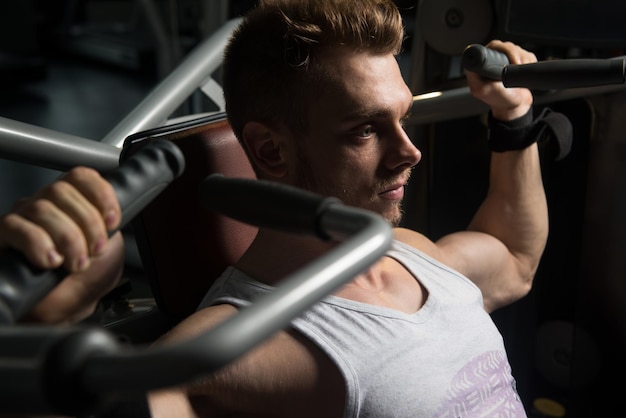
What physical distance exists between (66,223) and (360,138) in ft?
1.95

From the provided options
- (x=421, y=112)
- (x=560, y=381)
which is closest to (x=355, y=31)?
(x=421, y=112)

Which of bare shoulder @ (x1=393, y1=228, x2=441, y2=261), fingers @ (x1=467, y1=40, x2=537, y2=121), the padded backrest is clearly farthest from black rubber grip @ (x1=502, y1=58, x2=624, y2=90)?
the padded backrest

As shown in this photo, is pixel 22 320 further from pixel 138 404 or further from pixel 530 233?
pixel 530 233

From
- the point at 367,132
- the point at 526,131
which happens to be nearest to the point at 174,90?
the point at 367,132

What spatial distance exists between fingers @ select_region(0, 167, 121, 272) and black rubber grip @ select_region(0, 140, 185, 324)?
0.01 m

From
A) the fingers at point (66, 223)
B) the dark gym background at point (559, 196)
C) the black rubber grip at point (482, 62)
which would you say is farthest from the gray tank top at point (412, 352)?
the dark gym background at point (559, 196)

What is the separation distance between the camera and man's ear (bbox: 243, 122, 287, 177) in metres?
1.29

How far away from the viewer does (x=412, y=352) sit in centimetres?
122

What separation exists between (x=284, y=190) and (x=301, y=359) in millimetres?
448

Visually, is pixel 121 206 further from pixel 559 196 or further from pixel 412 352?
pixel 559 196

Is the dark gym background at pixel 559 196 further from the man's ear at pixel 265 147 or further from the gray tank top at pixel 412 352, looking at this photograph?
the gray tank top at pixel 412 352

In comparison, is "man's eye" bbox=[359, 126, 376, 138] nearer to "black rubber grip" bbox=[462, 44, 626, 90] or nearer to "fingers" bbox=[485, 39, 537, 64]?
"black rubber grip" bbox=[462, 44, 626, 90]

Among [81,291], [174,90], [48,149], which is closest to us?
[81,291]

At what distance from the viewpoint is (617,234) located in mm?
1835
